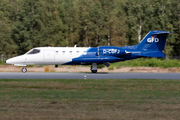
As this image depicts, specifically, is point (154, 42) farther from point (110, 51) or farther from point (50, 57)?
point (50, 57)

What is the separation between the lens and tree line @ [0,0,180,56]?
59594 mm

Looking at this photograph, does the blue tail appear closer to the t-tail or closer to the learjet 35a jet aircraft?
the t-tail

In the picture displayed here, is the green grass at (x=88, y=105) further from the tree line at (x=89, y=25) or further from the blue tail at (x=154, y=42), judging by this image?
the tree line at (x=89, y=25)

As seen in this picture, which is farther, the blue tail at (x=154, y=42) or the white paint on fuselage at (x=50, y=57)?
the blue tail at (x=154, y=42)

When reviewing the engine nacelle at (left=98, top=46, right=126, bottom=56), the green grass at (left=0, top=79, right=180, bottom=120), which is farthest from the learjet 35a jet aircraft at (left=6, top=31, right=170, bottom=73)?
the green grass at (left=0, top=79, right=180, bottom=120)

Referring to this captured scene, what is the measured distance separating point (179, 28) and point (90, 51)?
44791mm

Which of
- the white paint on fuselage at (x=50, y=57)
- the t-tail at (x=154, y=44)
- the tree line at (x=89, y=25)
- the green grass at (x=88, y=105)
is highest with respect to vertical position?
the tree line at (x=89, y=25)

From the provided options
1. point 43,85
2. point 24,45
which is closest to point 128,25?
point 24,45

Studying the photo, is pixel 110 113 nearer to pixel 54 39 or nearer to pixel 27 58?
pixel 27 58

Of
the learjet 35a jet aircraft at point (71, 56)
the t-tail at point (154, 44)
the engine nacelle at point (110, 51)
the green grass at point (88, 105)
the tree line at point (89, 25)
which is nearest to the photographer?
the green grass at point (88, 105)

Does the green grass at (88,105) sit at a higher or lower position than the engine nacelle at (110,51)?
lower

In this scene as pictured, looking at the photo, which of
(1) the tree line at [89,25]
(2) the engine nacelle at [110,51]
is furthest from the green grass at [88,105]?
(1) the tree line at [89,25]

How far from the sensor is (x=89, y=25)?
69.9 meters

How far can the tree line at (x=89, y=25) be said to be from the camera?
59.6 m
